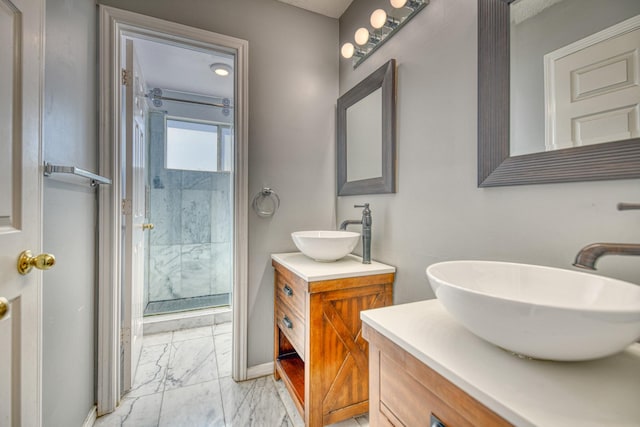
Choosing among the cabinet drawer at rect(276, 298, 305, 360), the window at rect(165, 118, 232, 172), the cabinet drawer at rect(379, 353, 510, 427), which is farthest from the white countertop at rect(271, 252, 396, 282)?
the window at rect(165, 118, 232, 172)

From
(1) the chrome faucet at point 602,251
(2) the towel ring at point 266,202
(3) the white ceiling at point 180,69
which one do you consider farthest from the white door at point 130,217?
(1) the chrome faucet at point 602,251

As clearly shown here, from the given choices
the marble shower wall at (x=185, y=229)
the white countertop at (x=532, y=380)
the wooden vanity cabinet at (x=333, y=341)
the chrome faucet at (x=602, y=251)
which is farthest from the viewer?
the marble shower wall at (x=185, y=229)

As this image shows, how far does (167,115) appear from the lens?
2961mm

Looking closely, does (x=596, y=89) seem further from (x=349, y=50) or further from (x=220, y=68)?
(x=220, y=68)

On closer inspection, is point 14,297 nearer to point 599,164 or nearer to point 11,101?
point 11,101

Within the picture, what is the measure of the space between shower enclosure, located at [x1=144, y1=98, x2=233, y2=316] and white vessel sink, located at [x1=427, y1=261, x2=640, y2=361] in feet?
8.96

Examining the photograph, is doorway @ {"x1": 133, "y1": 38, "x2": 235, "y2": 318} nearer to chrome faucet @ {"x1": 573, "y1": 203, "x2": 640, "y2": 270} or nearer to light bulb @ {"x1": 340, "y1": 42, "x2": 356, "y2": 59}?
→ light bulb @ {"x1": 340, "y1": 42, "x2": 356, "y2": 59}

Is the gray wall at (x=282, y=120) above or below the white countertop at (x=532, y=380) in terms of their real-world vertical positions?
above

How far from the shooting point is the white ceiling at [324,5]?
1848mm

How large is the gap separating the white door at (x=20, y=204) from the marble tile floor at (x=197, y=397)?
0.83 m

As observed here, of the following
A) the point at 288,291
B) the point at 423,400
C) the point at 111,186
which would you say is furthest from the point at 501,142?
the point at 111,186

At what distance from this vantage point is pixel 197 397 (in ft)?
5.26

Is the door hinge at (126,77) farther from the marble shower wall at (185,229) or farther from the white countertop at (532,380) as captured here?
the white countertop at (532,380)

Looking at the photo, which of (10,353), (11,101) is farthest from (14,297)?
(11,101)
